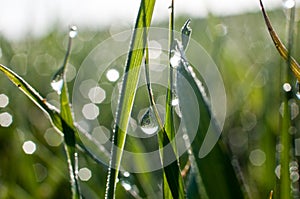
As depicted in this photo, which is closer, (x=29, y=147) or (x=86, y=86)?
(x=29, y=147)

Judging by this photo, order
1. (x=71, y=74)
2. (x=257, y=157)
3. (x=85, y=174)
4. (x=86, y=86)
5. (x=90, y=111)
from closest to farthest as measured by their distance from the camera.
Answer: (x=85, y=174) → (x=257, y=157) → (x=90, y=111) → (x=86, y=86) → (x=71, y=74)

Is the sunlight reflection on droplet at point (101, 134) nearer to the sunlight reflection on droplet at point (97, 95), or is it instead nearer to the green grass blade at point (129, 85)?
the sunlight reflection on droplet at point (97, 95)

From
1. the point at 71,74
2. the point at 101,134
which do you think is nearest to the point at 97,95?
the point at 71,74

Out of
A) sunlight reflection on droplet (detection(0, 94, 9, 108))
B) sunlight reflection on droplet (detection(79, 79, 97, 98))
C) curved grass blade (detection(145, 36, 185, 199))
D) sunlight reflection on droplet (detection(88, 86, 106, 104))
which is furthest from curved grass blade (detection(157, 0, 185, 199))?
sunlight reflection on droplet (detection(79, 79, 97, 98))

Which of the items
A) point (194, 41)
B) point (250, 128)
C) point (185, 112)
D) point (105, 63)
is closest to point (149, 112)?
point (185, 112)

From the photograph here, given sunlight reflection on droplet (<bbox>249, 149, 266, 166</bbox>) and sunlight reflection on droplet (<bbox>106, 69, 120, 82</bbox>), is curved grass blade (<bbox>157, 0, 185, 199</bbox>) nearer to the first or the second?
sunlight reflection on droplet (<bbox>249, 149, 266, 166</bbox>)

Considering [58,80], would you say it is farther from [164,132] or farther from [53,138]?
[53,138]

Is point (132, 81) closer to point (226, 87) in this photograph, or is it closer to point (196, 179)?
point (196, 179)
